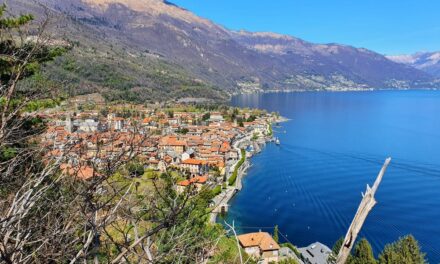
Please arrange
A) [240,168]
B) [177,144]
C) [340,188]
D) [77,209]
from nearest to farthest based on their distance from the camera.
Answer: [77,209] → [340,188] → [240,168] → [177,144]

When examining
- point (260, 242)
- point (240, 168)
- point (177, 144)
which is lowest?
point (240, 168)

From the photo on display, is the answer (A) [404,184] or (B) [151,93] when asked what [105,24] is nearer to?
(B) [151,93]

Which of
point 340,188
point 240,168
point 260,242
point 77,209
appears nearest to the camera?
point 77,209

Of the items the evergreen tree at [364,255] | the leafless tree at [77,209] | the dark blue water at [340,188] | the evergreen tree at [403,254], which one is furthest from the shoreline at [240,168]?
the leafless tree at [77,209]

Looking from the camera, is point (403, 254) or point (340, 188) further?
point (340, 188)

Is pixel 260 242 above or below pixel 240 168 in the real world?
above

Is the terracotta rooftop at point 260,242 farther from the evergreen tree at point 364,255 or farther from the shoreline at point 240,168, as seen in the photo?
the evergreen tree at point 364,255

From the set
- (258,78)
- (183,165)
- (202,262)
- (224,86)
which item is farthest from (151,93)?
(258,78)

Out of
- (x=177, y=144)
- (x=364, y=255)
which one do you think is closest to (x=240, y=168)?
(x=177, y=144)

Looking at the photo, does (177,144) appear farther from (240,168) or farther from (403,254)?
(403,254)

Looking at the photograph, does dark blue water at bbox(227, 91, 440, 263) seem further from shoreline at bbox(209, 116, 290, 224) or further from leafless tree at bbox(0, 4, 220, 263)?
leafless tree at bbox(0, 4, 220, 263)
